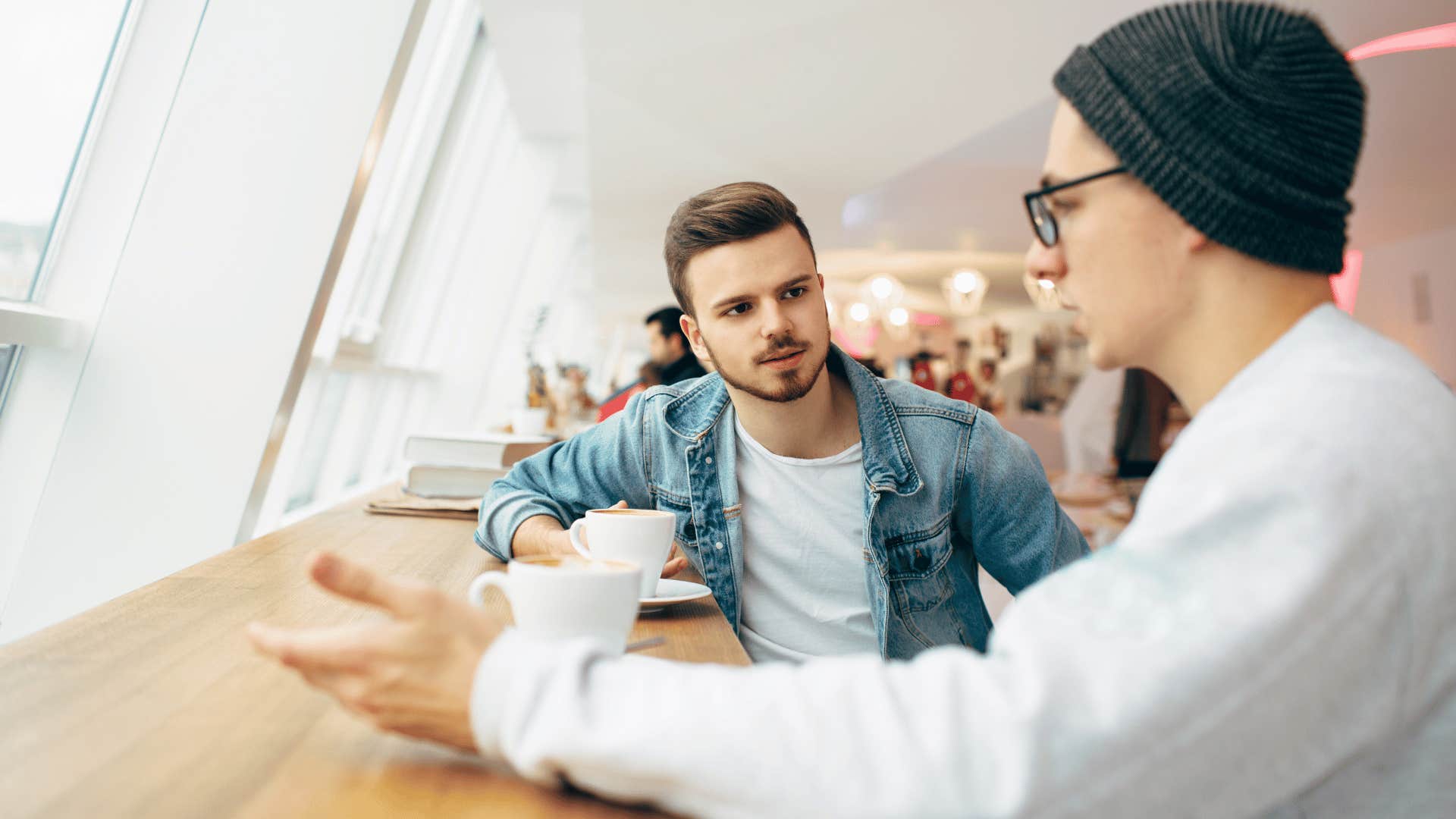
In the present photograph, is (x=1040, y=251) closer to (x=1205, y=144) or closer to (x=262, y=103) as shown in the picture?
(x=1205, y=144)

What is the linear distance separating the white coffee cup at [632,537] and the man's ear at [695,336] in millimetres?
660

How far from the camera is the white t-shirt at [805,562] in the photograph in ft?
5.37

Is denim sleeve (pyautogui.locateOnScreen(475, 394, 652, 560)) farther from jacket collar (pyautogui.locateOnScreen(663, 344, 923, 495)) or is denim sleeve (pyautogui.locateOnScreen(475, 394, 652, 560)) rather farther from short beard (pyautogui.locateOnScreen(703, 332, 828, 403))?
short beard (pyautogui.locateOnScreen(703, 332, 828, 403))

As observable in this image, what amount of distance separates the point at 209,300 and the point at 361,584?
2.26m

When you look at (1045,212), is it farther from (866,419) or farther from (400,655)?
(866,419)

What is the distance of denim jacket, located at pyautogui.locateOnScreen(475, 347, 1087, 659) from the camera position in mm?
1589

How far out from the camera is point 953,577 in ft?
5.51

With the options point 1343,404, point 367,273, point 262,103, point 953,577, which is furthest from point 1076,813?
point 367,273

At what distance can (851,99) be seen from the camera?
557 cm

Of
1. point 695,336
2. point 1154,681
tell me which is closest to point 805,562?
point 695,336

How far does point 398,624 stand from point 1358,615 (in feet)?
1.93

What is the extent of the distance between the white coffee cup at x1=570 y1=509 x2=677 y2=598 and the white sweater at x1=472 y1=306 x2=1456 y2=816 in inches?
21.1

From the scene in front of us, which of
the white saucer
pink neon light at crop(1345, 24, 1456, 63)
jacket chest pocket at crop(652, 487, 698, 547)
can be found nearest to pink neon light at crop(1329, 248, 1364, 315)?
pink neon light at crop(1345, 24, 1456, 63)

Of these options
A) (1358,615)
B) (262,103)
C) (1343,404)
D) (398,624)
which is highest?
(262,103)
